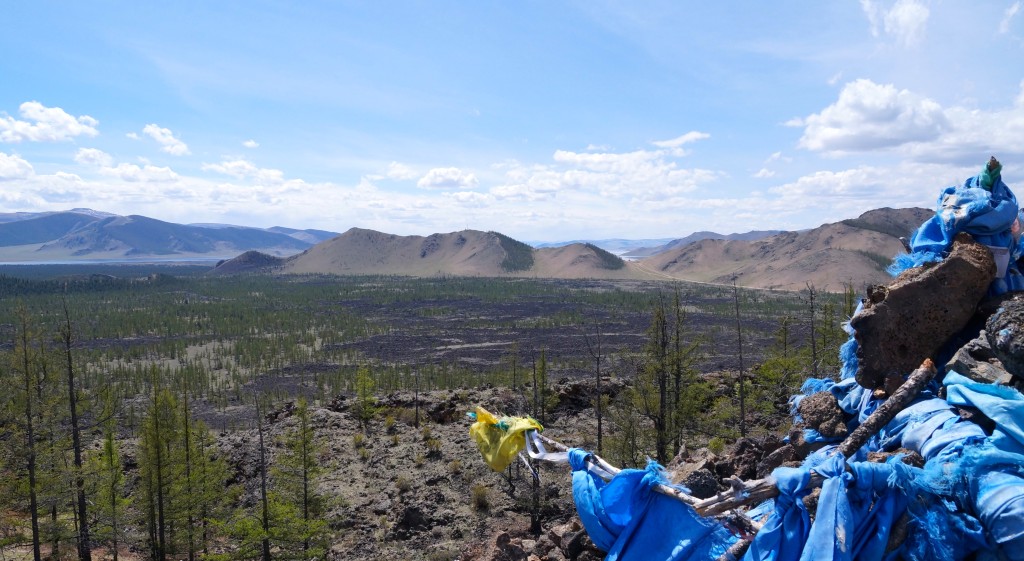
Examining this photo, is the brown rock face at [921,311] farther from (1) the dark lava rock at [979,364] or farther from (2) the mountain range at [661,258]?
(2) the mountain range at [661,258]

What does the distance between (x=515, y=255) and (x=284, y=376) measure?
131157 mm

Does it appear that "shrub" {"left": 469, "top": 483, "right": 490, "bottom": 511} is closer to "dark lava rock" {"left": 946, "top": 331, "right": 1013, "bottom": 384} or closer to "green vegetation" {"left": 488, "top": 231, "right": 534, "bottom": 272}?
"dark lava rock" {"left": 946, "top": 331, "right": 1013, "bottom": 384}

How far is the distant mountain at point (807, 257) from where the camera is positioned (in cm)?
11125

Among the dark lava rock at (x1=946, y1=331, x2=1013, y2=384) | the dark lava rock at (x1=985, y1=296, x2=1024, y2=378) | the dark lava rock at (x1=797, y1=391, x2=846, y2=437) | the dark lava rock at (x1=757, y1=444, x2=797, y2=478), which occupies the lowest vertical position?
the dark lava rock at (x1=757, y1=444, x2=797, y2=478)

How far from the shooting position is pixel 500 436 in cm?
580

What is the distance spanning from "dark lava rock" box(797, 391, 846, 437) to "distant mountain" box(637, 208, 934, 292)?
92809 mm

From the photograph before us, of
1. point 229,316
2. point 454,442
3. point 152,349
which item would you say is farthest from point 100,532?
point 229,316

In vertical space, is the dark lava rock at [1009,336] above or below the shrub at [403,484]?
above

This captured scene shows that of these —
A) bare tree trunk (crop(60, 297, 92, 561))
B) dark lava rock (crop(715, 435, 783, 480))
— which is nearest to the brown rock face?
dark lava rock (crop(715, 435, 783, 480))

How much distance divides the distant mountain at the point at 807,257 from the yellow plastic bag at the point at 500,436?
94757 millimetres

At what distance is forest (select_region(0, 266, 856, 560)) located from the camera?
16.5 meters

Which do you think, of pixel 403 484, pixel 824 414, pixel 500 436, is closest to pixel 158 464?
pixel 403 484

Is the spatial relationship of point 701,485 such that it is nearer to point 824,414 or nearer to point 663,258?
point 824,414

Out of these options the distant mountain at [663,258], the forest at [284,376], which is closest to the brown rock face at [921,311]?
the forest at [284,376]
